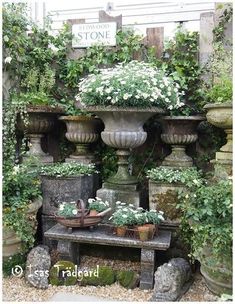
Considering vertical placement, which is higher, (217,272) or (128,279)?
(217,272)

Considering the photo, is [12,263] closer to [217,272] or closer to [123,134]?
[123,134]

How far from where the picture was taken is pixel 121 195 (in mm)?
3193

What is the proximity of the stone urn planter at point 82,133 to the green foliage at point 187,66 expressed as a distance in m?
0.82

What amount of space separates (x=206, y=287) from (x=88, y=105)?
181cm

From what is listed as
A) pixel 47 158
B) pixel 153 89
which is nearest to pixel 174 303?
pixel 153 89

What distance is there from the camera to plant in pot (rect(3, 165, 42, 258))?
9.14ft

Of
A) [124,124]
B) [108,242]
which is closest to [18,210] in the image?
[108,242]

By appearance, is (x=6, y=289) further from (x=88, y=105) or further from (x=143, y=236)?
(x=88, y=105)


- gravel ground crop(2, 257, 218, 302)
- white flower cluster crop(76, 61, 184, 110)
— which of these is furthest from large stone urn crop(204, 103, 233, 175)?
gravel ground crop(2, 257, 218, 302)

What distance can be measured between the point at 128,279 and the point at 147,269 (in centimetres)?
17

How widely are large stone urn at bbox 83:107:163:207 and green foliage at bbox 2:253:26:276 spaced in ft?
2.83

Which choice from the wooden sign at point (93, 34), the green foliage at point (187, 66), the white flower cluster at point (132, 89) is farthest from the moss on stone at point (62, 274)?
the wooden sign at point (93, 34)

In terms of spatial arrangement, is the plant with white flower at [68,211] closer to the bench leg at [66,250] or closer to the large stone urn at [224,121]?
the bench leg at [66,250]

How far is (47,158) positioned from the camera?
3684 millimetres
